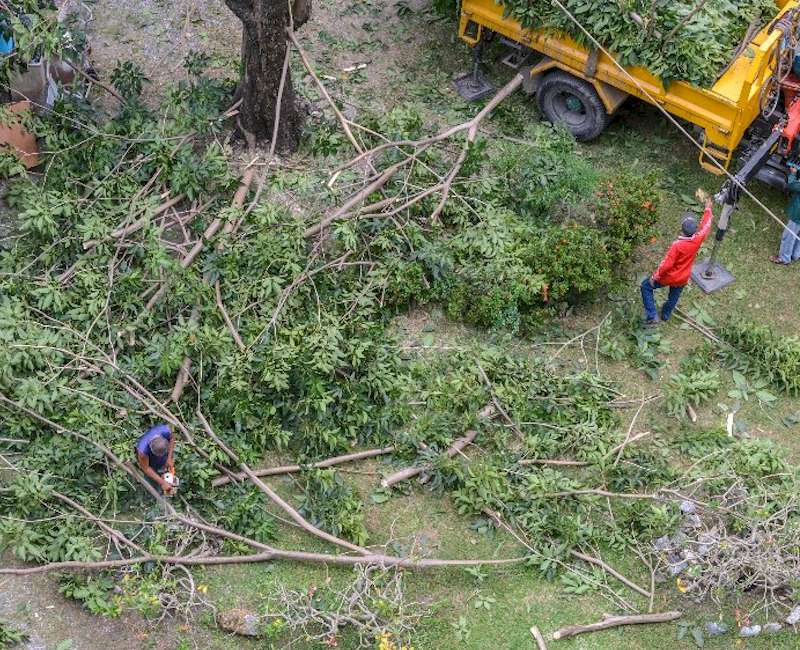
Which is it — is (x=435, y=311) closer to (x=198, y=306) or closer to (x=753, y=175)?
(x=198, y=306)

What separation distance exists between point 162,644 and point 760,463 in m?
4.75

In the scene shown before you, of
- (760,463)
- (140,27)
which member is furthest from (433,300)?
(140,27)

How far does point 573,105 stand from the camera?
10.6 m

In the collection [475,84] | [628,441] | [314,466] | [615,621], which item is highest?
[475,84]

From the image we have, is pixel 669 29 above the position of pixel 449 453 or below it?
above

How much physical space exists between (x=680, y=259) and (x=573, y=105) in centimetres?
286

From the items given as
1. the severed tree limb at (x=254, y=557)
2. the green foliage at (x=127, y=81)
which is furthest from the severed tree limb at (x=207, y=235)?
the green foliage at (x=127, y=81)

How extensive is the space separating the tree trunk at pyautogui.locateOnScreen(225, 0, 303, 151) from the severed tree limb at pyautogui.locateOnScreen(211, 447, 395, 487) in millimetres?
3626

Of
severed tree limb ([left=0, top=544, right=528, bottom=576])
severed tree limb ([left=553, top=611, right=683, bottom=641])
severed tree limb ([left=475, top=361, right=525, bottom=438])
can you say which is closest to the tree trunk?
severed tree limb ([left=475, top=361, right=525, bottom=438])

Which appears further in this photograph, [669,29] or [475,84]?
[475,84]

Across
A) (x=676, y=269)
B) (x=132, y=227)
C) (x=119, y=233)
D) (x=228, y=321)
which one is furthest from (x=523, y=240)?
(x=119, y=233)

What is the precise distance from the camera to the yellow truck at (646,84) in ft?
30.1

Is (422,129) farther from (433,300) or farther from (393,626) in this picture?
(393,626)

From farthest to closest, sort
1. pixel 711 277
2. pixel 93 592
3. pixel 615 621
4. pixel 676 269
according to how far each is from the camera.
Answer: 1. pixel 711 277
2. pixel 676 269
3. pixel 615 621
4. pixel 93 592
